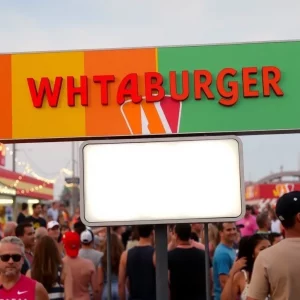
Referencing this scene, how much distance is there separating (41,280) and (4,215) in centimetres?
1992

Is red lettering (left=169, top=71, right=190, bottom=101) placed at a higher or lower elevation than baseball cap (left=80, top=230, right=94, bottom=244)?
higher

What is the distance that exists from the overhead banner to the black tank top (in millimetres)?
2296

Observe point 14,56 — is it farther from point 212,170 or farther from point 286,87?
point 212,170

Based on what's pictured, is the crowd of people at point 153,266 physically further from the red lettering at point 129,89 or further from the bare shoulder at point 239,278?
the red lettering at point 129,89

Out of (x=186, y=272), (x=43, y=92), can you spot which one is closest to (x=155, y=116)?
(x=43, y=92)

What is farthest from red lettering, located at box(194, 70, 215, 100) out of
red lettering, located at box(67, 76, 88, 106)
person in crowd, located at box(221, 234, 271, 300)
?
person in crowd, located at box(221, 234, 271, 300)

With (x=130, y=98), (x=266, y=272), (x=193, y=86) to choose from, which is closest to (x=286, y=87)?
(x=193, y=86)

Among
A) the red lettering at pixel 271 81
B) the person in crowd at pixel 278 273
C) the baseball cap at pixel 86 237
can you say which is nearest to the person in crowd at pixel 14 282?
the person in crowd at pixel 278 273

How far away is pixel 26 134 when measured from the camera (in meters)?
7.52

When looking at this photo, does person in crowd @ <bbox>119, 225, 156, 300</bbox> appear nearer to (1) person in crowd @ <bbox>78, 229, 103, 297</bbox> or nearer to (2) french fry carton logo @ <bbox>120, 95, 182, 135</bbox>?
(1) person in crowd @ <bbox>78, 229, 103, 297</bbox>

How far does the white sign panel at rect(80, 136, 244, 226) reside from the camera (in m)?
2.45

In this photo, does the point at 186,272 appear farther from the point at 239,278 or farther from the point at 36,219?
the point at 36,219

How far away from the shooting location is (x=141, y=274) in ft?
19.0

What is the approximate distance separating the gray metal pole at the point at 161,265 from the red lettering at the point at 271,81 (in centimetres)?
537
